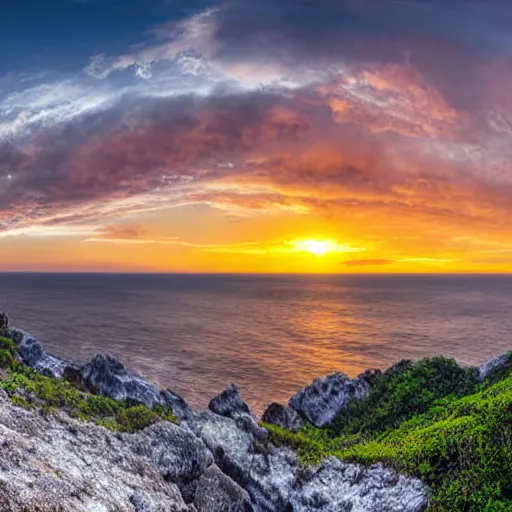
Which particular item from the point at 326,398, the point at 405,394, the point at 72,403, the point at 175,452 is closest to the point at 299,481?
the point at 175,452

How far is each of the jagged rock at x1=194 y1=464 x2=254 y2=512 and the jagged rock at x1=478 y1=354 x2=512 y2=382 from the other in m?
22.2

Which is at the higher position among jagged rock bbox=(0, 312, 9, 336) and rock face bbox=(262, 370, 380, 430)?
jagged rock bbox=(0, 312, 9, 336)

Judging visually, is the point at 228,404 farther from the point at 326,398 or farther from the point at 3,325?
the point at 3,325

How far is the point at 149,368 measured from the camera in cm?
6300

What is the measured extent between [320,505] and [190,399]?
1282 inches

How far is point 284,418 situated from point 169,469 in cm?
1845

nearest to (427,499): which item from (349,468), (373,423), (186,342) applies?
(349,468)

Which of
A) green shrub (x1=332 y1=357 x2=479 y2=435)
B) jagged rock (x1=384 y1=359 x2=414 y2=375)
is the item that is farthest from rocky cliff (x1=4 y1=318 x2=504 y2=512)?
jagged rock (x1=384 y1=359 x2=414 y2=375)

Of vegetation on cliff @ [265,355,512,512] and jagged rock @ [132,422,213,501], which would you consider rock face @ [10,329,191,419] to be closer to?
jagged rock @ [132,422,213,501]

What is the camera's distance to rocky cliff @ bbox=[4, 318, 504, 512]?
13188mm

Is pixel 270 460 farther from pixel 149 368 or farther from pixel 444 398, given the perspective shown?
pixel 149 368

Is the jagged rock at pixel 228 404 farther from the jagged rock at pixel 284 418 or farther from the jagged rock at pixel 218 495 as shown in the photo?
the jagged rock at pixel 218 495

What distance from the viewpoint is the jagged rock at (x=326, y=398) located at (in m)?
35.5

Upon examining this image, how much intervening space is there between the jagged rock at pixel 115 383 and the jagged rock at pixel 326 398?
13537mm
